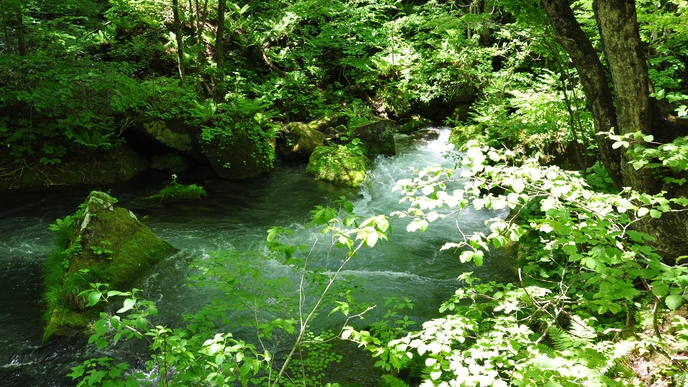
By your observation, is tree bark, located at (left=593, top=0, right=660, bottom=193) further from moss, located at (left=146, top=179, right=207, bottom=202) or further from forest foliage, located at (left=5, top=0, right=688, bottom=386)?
moss, located at (left=146, top=179, right=207, bottom=202)

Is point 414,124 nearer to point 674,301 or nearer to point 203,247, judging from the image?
point 203,247

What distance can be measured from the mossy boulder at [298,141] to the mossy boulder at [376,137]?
119 cm

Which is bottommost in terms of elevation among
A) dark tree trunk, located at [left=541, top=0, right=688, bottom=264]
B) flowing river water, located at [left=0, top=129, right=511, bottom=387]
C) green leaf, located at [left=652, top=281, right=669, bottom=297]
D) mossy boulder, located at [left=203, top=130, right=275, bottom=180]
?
flowing river water, located at [left=0, top=129, right=511, bottom=387]

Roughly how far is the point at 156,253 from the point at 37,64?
16.8 ft

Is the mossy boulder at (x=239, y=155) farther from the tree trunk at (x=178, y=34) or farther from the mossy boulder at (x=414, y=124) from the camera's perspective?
the mossy boulder at (x=414, y=124)

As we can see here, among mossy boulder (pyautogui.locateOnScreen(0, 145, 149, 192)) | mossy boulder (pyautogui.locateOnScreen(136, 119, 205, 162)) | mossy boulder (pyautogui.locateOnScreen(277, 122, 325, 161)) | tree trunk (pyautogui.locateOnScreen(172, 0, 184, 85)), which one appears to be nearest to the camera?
mossy boulder (pyautogui.locateOnScreen(0, 145, 149, 192))

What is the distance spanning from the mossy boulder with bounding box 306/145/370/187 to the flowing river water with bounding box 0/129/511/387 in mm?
282

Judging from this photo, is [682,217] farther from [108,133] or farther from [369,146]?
[108,133]

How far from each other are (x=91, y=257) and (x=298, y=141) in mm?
7158

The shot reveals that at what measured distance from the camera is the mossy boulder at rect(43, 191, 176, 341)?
4.62 m

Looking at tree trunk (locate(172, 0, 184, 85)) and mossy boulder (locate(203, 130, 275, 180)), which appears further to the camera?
tree trunk (locate(172, 0, 184, 85))

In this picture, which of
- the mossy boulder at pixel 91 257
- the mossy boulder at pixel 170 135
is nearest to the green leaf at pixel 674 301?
the mossy boulder at pixel 91 257

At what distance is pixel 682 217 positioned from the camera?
A: 12.1 feet

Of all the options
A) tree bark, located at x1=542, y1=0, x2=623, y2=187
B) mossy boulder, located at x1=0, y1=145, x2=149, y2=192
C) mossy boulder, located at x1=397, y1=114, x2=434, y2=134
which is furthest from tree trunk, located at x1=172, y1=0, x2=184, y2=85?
tree bark, located at x1=542, y1=0, x2=623, y2=187
